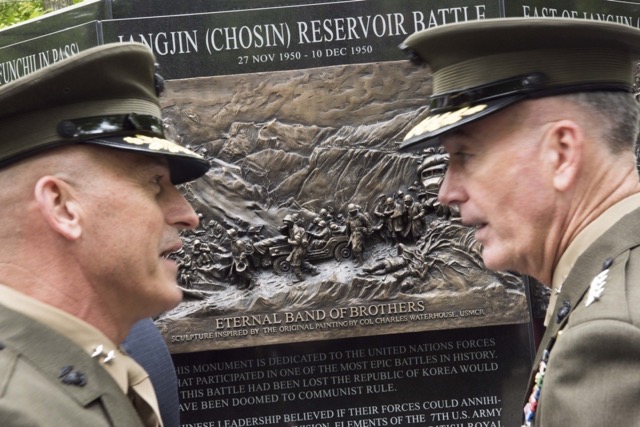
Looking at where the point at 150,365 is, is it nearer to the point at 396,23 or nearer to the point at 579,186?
the point at 579,186

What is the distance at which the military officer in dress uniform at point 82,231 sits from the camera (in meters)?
2.93

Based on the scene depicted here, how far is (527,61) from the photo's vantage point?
3209 millimetres

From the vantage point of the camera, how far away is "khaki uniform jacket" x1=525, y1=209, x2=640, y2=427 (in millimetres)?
2564

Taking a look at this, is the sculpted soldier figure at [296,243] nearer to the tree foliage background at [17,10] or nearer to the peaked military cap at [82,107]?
the peaked military cap at [82,107]

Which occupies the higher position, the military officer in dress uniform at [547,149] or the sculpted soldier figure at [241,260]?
the military officer in dress uniform at [547,149]

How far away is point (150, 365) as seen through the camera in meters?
4.34

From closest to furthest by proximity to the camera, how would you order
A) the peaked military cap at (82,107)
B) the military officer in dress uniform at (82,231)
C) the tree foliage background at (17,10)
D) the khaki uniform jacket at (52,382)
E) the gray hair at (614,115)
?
the khaki uniform jacket at (52,382), the military officer in dress uniform at (82,231), the peaked military cap at (82,107), the gray hair at (614,115), the tree foliage background at (17,10)

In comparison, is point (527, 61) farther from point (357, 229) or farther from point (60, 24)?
point (60, 24)

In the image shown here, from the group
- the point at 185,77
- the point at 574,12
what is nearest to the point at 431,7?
the point at 574,12

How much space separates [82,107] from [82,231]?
38cm

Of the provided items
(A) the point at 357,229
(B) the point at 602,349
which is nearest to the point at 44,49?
(A) the point at 357,229

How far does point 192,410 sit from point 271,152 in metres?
1.79

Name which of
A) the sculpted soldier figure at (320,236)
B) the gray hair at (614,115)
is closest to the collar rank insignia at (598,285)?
the gray hair at (614,115)

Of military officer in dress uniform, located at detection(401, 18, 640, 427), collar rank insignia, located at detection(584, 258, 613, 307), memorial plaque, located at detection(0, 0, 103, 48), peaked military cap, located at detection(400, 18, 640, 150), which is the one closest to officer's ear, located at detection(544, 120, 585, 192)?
military officer in dress uniform, located at detection(401, 18, 640, 427)
